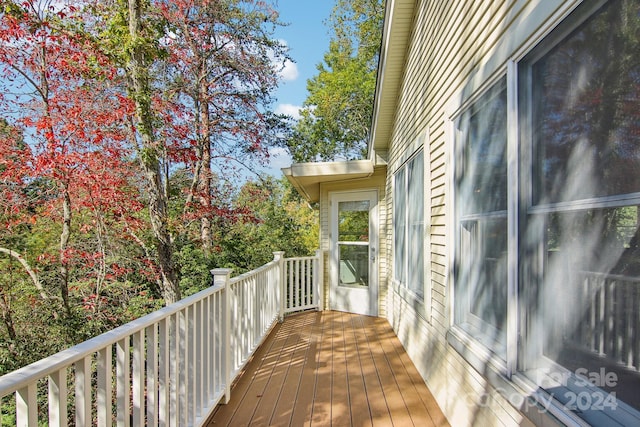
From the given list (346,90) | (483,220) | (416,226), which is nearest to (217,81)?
(416,226)

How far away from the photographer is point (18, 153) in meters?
4.58

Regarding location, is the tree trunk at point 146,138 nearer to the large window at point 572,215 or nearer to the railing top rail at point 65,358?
the railing top rail at point 65,358

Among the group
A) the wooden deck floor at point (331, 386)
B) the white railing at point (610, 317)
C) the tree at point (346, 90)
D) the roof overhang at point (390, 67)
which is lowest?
the wooden deck floor at point (331, 386)

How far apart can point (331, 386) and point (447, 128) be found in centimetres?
242

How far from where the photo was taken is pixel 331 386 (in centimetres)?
319

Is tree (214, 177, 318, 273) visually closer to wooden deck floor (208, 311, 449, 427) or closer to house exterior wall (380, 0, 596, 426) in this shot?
wooden deck floor (208, 311, 449, 427)

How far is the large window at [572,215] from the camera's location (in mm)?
1085

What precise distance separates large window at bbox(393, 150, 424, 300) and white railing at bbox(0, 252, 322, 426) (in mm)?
1772

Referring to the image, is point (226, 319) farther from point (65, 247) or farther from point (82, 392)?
point (65, 247)

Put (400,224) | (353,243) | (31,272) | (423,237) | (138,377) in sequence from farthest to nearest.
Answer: (353,243)
(31,272)
(400,224)
(423,237)
(138,377)

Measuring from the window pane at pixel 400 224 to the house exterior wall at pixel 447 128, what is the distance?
17.5 inches

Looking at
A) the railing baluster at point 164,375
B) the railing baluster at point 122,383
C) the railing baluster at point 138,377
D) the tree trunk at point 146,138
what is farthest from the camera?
the tree trunk at point 146,138

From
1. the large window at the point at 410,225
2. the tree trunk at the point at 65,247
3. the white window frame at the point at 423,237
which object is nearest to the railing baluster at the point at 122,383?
the white window frame at the point at 423,237

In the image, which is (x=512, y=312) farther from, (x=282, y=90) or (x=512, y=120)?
(x=282, y=90)
